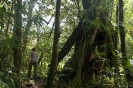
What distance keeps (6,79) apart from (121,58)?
327 cm

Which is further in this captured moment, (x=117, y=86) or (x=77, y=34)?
(x=77, y=34)

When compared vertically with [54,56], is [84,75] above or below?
below

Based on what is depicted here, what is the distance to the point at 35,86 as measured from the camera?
7078 millimetres

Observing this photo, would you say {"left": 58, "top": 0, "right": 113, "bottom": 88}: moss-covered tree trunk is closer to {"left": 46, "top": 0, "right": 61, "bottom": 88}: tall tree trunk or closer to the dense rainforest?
the dense rainforest

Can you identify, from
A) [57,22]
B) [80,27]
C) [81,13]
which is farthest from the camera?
[80,27]

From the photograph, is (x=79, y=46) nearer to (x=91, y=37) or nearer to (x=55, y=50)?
(x=91, y=37)

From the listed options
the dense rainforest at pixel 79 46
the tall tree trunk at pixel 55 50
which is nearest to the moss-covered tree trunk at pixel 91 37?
the dense rainforest at pixel 79 46

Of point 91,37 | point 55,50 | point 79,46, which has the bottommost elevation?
point 55,50

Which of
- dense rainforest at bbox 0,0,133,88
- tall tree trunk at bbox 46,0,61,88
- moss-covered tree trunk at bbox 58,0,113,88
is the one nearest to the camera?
dense rainforest at bbox 0,0,133,88

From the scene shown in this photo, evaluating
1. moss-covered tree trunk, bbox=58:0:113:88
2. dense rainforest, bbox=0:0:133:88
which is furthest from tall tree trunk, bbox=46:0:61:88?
moss-covered tree trunk, bbox=58:0:113:88

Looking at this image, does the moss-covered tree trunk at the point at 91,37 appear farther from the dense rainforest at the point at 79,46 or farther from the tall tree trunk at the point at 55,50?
the tall tree trunk at the point at 55,50

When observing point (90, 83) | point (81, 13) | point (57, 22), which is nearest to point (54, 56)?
point (57, 22)

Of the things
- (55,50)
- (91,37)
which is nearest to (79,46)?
(91,37)

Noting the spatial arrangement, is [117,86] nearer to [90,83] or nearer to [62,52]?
[90,83]
